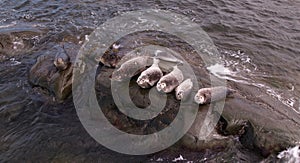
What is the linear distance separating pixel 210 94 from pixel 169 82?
105 cm

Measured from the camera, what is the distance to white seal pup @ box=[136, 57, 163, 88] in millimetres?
7317

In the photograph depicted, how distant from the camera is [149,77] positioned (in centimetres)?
736

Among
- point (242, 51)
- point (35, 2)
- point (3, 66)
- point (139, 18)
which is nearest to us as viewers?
point (3, 66)

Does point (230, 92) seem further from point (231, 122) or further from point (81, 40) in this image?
point (81, 40)

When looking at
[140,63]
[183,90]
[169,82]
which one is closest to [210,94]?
[183,90]

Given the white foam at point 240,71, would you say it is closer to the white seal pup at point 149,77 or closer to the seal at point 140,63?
the seal at point 140,63

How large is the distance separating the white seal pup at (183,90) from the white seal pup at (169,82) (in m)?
0.15

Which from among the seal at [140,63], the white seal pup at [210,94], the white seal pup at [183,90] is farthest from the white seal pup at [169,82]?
the white seal pup at [210,94]

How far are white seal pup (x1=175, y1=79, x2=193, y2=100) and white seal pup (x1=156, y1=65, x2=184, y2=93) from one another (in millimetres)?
147

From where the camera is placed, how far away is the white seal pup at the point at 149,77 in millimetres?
7317

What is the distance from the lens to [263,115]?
6.65 meters

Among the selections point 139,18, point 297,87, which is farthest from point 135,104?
point 139,18

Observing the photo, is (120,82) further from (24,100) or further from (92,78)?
(24,100)

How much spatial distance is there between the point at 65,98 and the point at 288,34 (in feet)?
29.2
